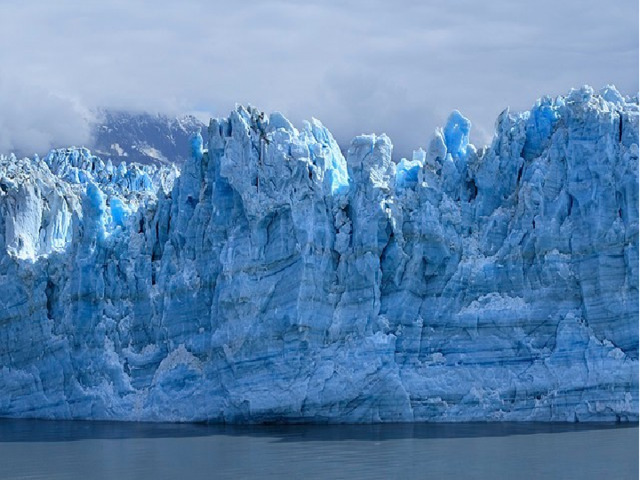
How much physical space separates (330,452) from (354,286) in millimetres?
5362

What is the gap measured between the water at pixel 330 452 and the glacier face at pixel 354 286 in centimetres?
91

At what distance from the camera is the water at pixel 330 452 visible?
1880cm

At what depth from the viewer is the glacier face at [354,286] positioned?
23.9 meters

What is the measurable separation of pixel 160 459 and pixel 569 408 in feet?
27.3

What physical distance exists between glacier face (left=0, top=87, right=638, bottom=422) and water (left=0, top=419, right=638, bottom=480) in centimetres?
91

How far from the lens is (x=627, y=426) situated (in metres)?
22.5

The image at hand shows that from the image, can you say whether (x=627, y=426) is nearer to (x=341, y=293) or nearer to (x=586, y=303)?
(x=586, y=303)

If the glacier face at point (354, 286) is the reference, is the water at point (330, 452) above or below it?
below

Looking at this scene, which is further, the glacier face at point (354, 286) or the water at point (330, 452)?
the glacier face at point (354, 286)

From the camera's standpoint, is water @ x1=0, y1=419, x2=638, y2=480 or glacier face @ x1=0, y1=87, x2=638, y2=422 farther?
glacier face @ x1=0, y1=87, x2=638, y2=422

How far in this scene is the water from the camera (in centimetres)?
1880

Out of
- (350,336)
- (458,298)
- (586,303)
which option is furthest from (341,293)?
(586,303)

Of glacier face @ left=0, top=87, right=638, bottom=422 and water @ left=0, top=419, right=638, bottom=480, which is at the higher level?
glacier face @ left=0, top=87, right=638, bottom=422

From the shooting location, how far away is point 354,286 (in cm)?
2519
